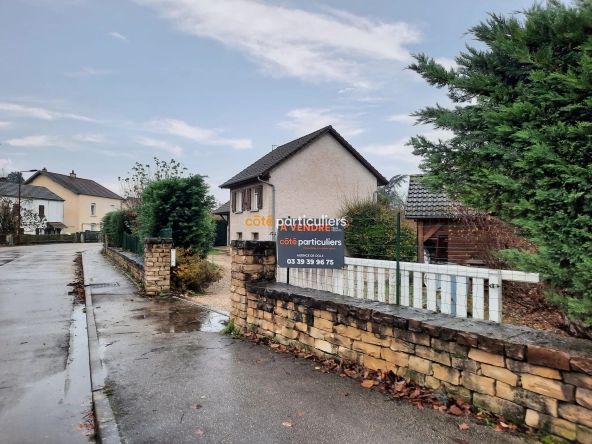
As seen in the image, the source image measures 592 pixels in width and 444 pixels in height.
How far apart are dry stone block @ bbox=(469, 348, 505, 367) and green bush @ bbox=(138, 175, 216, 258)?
10.3m

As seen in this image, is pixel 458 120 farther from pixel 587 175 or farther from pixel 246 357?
pixel 246 357

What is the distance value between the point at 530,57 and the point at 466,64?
2.44 feet

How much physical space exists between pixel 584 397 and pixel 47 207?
210 ft

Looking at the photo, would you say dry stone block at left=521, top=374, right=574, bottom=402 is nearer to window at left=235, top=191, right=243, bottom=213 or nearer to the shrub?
the shrub

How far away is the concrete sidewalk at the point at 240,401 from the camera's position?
11.0 ft

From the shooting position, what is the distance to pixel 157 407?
13.2ft

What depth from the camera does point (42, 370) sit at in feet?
18.0

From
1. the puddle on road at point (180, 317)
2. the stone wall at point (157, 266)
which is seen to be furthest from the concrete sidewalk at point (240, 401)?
the stone wall at point (157, 266)

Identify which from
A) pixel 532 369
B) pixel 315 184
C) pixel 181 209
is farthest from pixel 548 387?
pixel 315 184

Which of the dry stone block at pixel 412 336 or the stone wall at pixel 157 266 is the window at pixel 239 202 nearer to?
the stone wall at pixel 157 266

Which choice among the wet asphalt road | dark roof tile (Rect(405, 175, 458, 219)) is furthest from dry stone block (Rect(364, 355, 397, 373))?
dark roof tile (Rect(405, 175, 458, 219))

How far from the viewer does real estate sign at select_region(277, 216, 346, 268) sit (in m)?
5.95

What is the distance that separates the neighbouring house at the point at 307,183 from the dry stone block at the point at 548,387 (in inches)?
786

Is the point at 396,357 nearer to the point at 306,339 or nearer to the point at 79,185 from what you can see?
the point at 306,339
